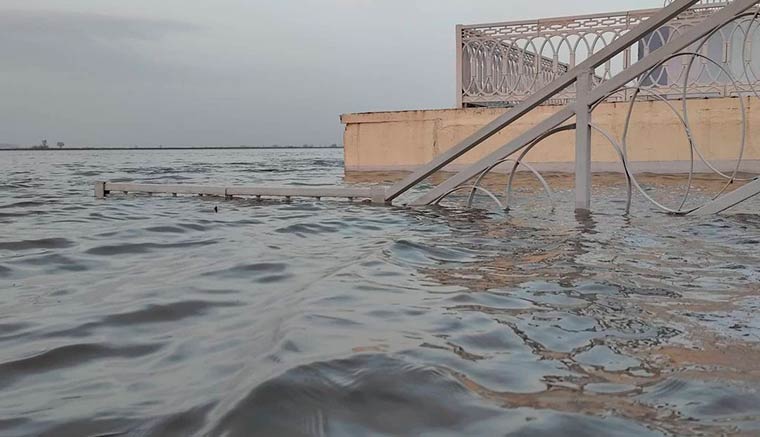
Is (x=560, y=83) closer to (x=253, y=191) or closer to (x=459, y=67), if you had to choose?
(x=253, y=191)

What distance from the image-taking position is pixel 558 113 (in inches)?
212

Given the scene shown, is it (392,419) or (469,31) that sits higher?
(469,31)

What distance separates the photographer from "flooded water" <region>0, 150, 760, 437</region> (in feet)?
4.88

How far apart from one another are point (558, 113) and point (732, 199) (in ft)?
4.88

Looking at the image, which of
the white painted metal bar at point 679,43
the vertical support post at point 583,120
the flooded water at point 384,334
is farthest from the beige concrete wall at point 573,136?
the flooded water at point 384,334

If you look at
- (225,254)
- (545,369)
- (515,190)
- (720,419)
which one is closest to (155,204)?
(225,254)

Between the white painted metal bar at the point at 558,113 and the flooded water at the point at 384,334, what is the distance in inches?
48.6

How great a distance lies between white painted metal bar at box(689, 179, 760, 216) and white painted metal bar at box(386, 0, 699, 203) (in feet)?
4.44

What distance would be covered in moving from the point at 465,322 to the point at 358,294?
0.61 metres

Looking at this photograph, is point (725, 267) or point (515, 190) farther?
point (515, 190)

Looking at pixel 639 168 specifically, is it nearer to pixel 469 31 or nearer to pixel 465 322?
pixel 469 31

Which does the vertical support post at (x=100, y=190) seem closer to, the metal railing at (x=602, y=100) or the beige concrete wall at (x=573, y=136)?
the metal railing at (x=602, y=100)

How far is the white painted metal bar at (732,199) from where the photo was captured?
4332 mm

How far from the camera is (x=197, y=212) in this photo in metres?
6.22
